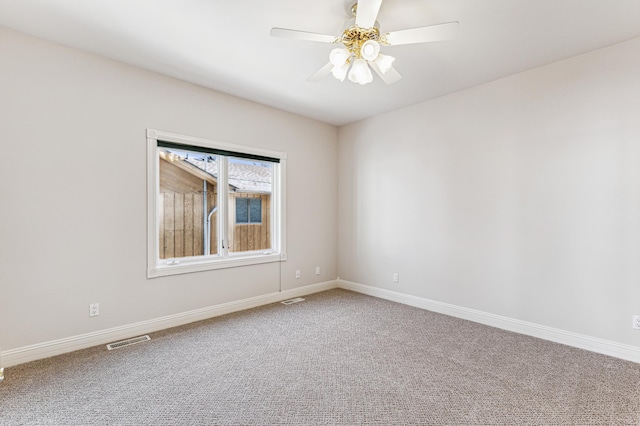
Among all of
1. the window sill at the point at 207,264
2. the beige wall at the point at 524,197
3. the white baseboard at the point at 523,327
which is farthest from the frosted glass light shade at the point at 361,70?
the white baseboard at the point at 523,327

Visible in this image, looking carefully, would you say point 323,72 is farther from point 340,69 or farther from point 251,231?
point 251,231

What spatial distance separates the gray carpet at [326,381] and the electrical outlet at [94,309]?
317mm

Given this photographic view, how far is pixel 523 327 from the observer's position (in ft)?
10.3

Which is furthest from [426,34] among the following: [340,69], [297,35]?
[297,35]

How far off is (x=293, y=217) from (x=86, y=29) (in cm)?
291

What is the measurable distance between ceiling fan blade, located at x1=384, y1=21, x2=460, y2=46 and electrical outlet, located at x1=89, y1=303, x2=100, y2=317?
3289mm

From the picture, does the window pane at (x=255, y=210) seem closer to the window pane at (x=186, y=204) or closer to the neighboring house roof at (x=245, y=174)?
the neighboring house roof at (x=245, y=174)

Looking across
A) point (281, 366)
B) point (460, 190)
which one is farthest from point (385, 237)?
point (281, 366)

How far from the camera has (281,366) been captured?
2467 mm

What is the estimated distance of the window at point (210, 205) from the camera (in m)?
3.30

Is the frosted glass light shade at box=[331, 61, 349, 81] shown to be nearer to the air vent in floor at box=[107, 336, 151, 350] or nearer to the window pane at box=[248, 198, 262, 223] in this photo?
the window pane at box=[248, 198, 262, 223]

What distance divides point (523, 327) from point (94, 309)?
13.6 ft

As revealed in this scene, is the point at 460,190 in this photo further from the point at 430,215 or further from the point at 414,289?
the point at 414,289

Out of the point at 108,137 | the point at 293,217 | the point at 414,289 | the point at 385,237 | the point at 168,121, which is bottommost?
the point at 414,289
